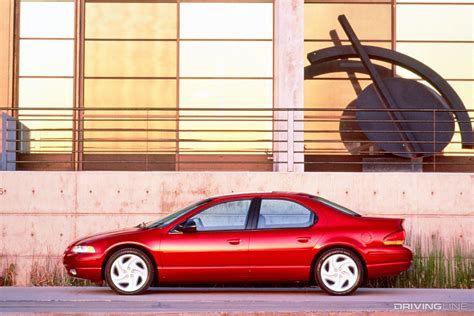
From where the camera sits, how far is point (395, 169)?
21688 mm

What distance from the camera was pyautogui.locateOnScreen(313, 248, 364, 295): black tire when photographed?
1427 cm

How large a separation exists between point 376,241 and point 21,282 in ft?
21.2

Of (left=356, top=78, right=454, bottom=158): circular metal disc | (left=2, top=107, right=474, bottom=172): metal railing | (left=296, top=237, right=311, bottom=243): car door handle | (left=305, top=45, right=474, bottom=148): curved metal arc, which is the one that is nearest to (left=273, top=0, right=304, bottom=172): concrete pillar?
(left=356, top=78, right=454, bottom=158): circular metal disc

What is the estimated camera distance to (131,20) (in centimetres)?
2262

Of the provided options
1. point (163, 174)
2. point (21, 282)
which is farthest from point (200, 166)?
point (21, 282)

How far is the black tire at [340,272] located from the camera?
562 inches

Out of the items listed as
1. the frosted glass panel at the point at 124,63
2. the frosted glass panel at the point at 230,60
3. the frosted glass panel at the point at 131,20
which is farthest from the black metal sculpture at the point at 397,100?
the frosted glass panel at the point at 131,20

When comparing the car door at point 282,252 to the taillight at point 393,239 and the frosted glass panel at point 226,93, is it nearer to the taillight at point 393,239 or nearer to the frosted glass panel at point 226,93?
the taillight at point 393,239

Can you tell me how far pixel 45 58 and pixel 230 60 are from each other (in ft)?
13.0

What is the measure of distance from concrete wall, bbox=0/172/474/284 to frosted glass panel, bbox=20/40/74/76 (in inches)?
201

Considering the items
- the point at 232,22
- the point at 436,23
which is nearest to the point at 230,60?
the point at 232,22

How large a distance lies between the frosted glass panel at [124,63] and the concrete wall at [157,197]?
5094 millimetres

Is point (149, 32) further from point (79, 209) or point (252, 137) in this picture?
point (79, 209)

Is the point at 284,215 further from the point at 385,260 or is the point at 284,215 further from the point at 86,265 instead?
the point at 86,265
